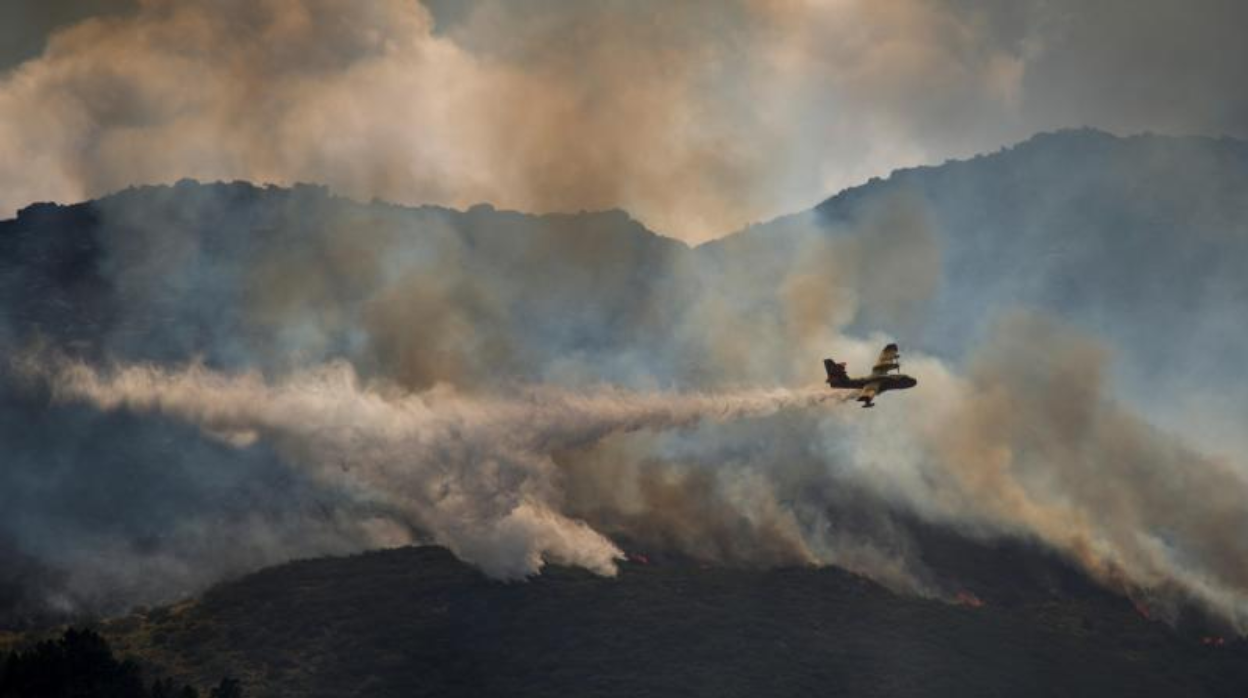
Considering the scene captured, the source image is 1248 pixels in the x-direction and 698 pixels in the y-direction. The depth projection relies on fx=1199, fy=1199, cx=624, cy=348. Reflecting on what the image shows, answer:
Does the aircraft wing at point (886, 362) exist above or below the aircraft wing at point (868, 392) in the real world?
above

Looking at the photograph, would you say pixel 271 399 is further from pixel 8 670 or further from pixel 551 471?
pixel 8 670

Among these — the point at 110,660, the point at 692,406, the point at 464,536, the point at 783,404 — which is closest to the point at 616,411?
the point at 692,406

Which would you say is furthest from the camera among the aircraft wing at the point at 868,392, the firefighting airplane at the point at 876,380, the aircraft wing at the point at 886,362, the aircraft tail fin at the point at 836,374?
the aircraft tail fin at the point at 836,374

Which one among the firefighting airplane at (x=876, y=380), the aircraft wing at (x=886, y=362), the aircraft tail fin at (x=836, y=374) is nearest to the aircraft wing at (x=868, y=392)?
the firefighting airplane at (x=876, y=380)

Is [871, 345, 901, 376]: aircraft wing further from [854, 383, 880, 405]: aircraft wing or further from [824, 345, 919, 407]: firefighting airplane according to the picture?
[854, 383, 880, 405]: aircraft wing

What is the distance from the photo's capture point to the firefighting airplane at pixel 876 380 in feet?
443

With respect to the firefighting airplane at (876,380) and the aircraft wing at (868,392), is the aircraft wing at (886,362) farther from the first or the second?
the aircraft wing at (868,392)

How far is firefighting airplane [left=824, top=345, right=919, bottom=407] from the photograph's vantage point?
134875 millimetres

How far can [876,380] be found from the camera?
5394 inches

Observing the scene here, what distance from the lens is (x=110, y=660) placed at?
152 metres

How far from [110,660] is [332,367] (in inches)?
2235

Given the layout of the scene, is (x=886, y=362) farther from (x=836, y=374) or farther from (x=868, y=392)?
(x=836, y=374)

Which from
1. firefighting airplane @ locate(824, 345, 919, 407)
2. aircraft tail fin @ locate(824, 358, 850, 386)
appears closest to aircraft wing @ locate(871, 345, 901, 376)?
firefighting airplane @ locate(824, 345, 919, 407)

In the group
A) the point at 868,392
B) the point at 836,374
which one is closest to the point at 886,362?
the point at 868,392
